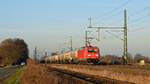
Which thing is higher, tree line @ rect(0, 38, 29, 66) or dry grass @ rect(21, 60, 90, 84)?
dry grass @ rect(21, 60, 90, 84)

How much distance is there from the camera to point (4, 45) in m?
155

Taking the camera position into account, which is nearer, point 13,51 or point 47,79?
point 47,79

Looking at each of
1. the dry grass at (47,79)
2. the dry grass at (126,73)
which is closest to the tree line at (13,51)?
the dry grass at (126,73)

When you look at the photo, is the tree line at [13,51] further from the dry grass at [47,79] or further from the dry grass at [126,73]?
the dry grass at [47,79]

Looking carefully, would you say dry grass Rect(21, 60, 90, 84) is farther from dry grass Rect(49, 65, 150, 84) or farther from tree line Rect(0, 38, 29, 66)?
tree line Rect(0, 38, 29, 66)

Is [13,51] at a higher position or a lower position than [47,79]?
lower

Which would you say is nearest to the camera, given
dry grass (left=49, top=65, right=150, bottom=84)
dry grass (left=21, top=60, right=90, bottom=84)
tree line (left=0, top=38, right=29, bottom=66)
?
dry grass (left=21, top=60, right=90, bottom=84)

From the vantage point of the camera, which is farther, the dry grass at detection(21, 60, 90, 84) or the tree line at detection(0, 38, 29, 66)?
the tree line at detection(0, 38, 29, 66)

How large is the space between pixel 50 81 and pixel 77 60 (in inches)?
2171

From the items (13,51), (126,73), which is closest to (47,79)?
(126,73)

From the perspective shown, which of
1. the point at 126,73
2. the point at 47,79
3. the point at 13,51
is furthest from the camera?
the point at 13,51

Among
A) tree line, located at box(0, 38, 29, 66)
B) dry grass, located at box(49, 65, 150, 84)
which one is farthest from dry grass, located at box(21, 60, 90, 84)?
tree line, located at box(0, 38, 29, 66)

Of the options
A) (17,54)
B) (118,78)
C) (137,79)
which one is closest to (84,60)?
(118,78)

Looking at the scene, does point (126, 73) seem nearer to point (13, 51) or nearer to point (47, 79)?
point (47, 79)
